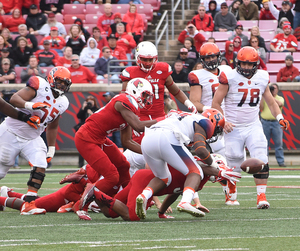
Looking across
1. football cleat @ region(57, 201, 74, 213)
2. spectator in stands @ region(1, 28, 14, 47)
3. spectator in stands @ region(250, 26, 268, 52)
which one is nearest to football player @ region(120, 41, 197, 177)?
football cleat @ region(57, 201, 74, 213)

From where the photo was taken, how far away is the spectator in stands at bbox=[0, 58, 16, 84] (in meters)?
14.5

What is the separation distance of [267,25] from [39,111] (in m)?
10.6

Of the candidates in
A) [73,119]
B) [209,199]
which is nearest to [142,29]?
[73,119]

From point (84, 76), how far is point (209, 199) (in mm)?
7479

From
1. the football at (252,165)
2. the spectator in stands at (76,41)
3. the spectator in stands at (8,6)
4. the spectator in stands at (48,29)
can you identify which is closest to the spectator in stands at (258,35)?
the spectator in stands at (76,41)

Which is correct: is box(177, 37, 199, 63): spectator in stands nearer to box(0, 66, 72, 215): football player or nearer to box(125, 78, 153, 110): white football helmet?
box(0, 66, 72, 215): football player

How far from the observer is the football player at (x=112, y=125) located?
582 centimetres

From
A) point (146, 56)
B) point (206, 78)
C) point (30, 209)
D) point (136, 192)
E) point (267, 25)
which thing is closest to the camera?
point (136, 192)

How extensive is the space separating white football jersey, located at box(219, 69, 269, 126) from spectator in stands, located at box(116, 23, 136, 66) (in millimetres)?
8093

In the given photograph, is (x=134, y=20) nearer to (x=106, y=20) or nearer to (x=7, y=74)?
(x=106, y=20)

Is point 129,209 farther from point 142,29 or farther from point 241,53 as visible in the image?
point 142,29

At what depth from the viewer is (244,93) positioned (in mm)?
7086

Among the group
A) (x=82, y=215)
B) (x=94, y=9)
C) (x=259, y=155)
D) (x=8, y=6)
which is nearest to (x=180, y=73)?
(x=94, y=9)

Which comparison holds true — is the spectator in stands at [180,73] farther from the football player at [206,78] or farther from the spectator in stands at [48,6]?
the football player at [206,78]
